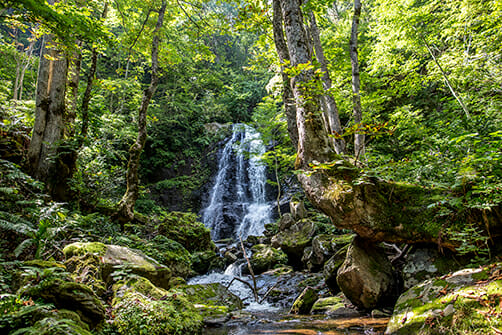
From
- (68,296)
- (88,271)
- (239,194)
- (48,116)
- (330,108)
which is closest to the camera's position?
(68,296)

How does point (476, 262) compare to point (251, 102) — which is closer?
point (476, 262)

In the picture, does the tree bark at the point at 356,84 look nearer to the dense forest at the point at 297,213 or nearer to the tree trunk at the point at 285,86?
the dense forest at the point at 297,213

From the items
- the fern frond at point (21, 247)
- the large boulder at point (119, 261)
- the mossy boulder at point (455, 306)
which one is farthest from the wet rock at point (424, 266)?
the fern frond at point (21, 247)

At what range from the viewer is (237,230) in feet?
49.9

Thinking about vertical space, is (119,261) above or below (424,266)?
above

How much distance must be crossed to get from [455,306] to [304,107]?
3254mm

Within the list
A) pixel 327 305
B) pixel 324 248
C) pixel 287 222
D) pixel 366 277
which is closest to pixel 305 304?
pixel 327 305

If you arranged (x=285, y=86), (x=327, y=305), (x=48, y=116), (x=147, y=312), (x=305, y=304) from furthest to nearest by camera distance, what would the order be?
(x=48, y=116)
(x=285, y=86)
(x=305, y=304)
(x=327, y=305)
(x=147, y=312)

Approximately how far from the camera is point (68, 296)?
2271mm

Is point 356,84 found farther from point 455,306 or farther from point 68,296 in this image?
point 68,296

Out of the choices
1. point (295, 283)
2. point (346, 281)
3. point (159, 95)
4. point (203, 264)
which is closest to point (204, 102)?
point (159, 95)

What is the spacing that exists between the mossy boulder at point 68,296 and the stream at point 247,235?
1.66 metres

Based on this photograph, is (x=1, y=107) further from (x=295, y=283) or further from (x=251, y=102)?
(x=251, y=102)

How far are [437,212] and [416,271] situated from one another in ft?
3.23
